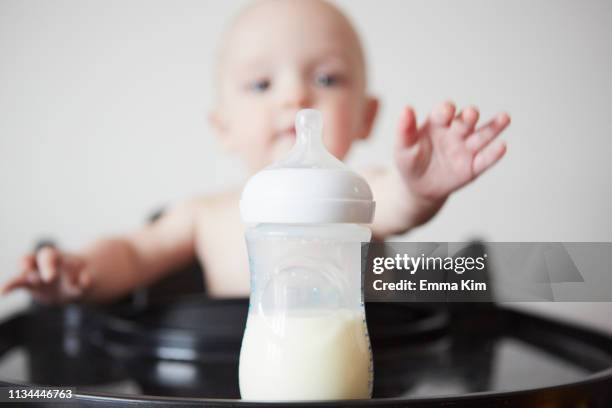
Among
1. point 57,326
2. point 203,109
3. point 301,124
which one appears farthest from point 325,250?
point 203,109

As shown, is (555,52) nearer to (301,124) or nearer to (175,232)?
(175,232)

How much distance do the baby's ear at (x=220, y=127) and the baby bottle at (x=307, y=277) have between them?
1.26 ft

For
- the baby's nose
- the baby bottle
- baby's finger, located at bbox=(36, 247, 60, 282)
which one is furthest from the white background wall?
the baby bottle

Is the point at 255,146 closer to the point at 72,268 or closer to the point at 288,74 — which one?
the point at 288,74

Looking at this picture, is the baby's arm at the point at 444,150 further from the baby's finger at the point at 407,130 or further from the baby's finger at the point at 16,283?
the baby's finger at the point at 16,283

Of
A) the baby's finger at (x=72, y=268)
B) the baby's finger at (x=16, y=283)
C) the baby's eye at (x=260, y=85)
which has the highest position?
the baby's eye at (x=260, y=85)

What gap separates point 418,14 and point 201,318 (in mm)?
672

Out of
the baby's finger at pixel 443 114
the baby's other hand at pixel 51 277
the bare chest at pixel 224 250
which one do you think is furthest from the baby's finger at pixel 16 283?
the baby's finger at pixel 443 114

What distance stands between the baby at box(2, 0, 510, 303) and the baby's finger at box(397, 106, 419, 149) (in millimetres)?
20

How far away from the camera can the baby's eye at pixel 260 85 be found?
0.55m

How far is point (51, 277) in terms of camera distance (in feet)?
1.51

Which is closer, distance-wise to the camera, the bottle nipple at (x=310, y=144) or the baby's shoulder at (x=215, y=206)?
the bottle nipple at (x=310, y=144)

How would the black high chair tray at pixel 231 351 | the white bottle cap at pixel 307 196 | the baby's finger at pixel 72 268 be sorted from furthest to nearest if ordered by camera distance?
the baby's finger at pixel 72 268, the black high chair tray at pixel 231 351, the white bottle cap at pixel 307 196

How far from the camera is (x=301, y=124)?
0.92 feet
